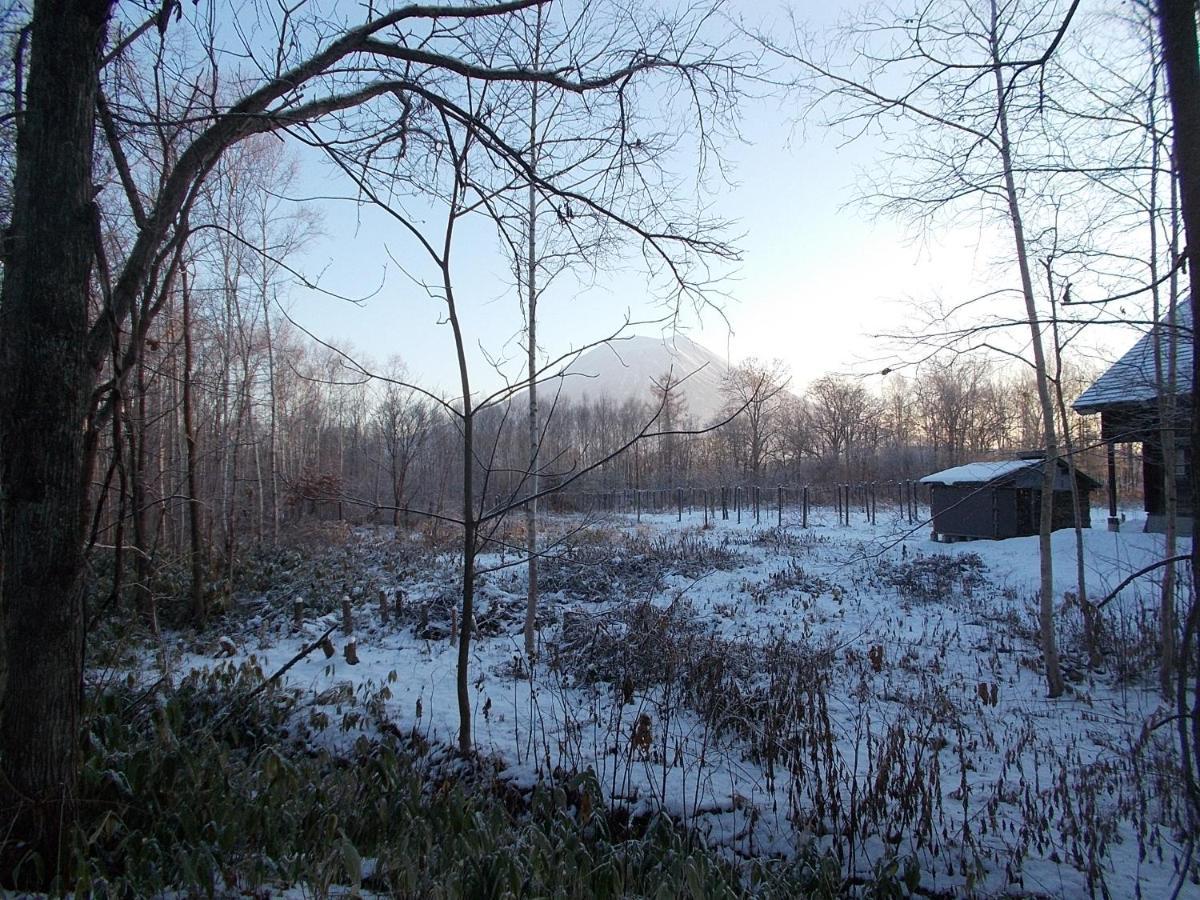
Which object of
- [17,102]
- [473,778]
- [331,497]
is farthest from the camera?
[473,778]

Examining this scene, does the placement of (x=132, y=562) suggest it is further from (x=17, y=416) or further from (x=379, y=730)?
(x=17, y=416)

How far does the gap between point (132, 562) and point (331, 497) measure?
9.48 m

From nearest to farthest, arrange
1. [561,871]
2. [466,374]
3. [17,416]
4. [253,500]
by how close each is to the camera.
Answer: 1. [17,416]
2. [561,871]
3. [466,374]
4. [253,500]

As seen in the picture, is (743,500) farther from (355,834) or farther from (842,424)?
(355,834)

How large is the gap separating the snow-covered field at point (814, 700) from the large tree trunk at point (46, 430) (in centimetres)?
266

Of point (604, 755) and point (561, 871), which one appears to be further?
point (604, 755)

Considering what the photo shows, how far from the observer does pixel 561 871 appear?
2836 mm

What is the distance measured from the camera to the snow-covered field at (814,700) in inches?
165

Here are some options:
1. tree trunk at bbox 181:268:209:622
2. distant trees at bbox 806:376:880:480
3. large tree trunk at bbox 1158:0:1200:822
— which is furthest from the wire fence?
large tree trunk at bbox 1158:0:1200:822

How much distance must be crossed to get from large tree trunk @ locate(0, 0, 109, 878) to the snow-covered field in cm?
266

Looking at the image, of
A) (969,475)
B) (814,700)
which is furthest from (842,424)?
(814,700)

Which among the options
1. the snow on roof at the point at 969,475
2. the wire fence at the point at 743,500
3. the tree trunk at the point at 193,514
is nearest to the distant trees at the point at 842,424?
the wire fence at the point at 743,500

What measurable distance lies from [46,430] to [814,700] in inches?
239

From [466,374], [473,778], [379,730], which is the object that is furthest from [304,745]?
[466,374]
